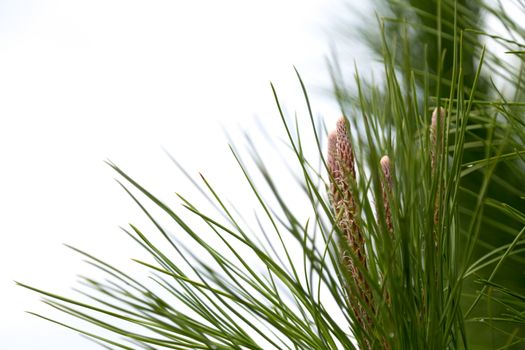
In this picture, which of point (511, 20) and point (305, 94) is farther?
point (511, 20)

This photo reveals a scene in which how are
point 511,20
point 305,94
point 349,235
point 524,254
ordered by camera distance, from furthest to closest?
point 524,254, point 511,20, point 349,235, point 305,94

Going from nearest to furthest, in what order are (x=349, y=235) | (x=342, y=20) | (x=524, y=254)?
(x=349, y=235)
(x=524, y=254)
(x=342, y=20)

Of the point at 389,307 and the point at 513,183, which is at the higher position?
the point at 513,183

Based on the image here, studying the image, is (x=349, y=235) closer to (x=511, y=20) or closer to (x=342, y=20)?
(x=511, y=20)

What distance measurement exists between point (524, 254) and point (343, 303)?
556 mm

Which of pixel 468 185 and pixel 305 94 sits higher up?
pixel 468 185

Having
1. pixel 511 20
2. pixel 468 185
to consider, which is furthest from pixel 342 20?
pixel 511 20

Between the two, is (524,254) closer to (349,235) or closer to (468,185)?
(468,185)

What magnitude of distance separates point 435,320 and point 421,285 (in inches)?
1.2

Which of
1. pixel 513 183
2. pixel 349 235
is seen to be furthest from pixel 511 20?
pixel 349 235

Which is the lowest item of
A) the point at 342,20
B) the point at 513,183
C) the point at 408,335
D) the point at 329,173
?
the point at 408,335

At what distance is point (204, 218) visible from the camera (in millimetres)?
583

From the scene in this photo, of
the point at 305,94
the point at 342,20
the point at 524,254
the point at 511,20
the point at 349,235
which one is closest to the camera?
the point at 305,94

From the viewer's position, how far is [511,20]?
863mm
